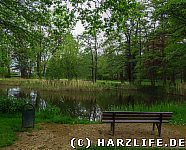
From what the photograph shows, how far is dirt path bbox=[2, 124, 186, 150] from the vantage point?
7266mm

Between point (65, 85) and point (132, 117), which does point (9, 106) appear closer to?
point (132, 117)

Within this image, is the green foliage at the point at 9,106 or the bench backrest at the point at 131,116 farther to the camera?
the green foliage at the point at 9,106

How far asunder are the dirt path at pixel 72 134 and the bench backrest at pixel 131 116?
493mm

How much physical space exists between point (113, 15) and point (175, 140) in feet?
13.5

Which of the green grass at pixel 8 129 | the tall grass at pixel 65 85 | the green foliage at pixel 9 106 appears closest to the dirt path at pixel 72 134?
the green grass at pixel 8 129

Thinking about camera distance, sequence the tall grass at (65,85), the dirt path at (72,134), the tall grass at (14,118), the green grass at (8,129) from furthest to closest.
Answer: the tall grass at (65,85) → the tall grass at (14,118) → the green grass at (8,129) → the dirt path at (72,134)

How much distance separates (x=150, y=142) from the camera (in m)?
7.65

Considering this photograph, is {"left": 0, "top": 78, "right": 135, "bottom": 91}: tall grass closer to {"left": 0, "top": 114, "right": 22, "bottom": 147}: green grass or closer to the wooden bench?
{"left": 0, "top": 114, "right": 22, "bottom": 147}: green grass

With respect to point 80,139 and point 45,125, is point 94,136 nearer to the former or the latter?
point 80,139

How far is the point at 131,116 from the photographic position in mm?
8586

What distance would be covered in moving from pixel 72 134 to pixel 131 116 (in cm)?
188

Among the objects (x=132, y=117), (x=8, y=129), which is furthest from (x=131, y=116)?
(x=8, y=129)

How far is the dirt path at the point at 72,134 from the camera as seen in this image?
23.8ft

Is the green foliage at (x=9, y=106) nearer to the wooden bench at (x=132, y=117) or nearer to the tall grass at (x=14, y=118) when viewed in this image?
the tall grass at (x=14, y=118)
